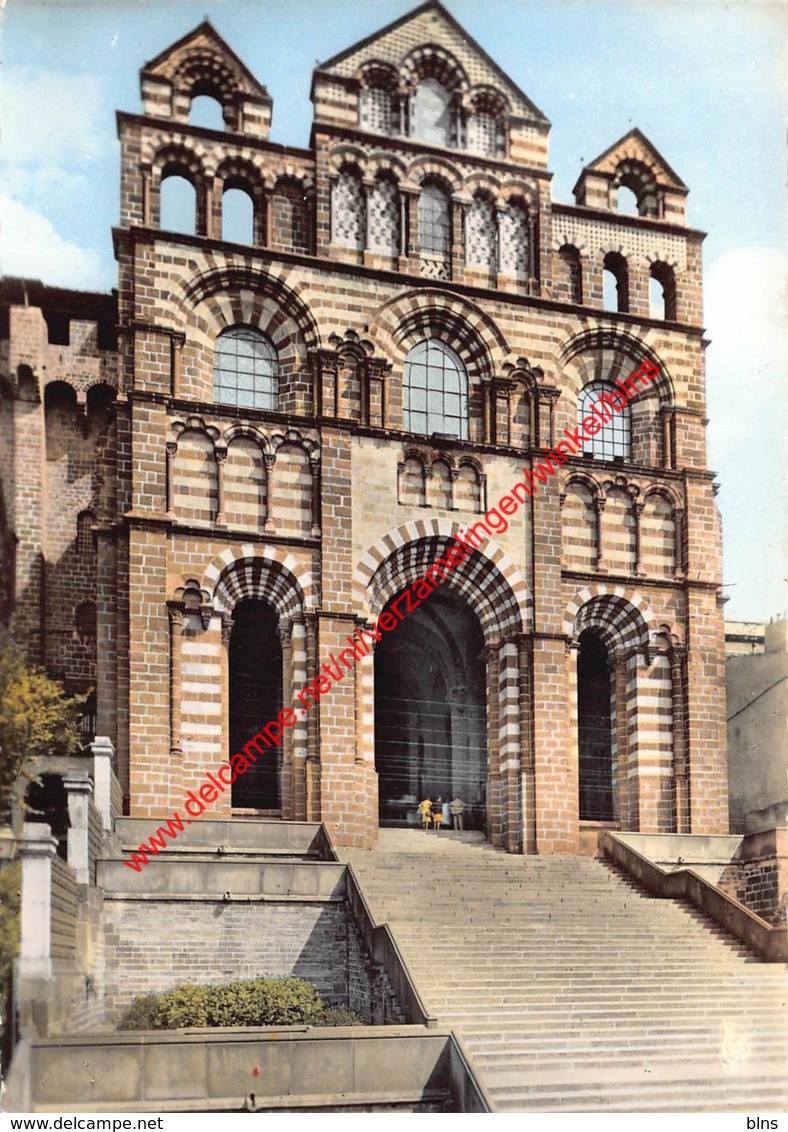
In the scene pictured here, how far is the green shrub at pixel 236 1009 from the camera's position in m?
19.8

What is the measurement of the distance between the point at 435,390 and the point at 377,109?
20.3 ft

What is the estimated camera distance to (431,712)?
32.3 meters

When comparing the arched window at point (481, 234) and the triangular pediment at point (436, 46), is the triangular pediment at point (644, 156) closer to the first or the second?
the triangular pediment at point (436, 46)

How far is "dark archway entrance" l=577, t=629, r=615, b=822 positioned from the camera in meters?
30.8

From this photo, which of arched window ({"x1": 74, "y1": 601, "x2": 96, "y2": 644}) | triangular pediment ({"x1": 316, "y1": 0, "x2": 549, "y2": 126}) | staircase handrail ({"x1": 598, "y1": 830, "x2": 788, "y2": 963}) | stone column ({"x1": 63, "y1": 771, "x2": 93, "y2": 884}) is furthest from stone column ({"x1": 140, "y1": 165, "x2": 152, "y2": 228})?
staircase handrail ({"x1": 598, "y1": 830, "x2": 788, "y2": 963})

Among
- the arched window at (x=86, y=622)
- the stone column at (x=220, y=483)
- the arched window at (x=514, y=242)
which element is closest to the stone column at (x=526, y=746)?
the stone column at (x=220, y=483)

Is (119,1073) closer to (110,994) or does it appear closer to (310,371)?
(110,994)

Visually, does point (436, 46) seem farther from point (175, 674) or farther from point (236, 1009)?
point (236, 1009)

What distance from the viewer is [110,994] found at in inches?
836

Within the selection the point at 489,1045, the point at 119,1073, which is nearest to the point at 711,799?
the point at 489,1045

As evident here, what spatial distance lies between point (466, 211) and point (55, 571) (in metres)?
12.1

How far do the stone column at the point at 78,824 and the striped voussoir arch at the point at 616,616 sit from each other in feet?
41.9

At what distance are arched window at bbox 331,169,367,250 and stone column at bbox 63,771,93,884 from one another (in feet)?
45.1

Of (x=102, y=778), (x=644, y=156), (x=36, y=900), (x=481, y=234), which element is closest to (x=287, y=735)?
(x=102, y=778)
